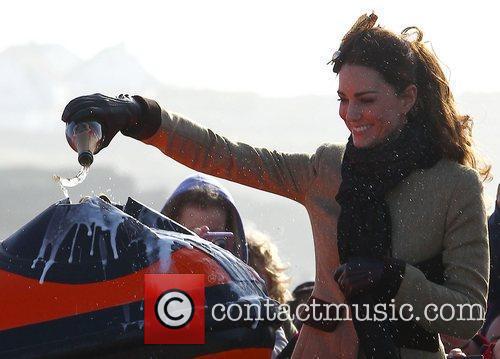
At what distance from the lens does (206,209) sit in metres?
4.95

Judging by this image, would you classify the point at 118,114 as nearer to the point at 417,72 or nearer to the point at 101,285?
the point at 101,285

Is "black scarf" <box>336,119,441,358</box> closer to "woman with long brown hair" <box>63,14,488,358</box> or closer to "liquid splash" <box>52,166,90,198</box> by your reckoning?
"woman with long brown hair" <box>63,14,488,358</box>

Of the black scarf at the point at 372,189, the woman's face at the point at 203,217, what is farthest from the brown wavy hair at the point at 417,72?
the woman's face at the point at 203,217

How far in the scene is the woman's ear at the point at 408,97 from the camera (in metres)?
3.64

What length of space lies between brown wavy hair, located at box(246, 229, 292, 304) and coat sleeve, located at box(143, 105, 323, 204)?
1822 millimetres

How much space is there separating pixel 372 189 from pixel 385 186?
4 centimetres

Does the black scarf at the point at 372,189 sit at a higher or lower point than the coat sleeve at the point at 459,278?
higher

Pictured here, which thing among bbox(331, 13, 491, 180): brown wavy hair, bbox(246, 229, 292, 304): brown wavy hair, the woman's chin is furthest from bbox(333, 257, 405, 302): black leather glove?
bbox(246, 229, 292, 304): brown wavy hair

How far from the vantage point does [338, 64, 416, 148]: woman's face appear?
11.7 feet

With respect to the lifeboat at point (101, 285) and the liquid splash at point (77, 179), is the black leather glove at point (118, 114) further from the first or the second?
the lifeboat at point (101, 285)

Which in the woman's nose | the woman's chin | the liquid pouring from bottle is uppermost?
the woman's nose

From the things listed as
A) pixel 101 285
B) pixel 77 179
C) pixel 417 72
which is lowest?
pixel 101 285

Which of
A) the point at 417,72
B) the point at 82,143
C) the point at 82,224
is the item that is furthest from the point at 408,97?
the point at 82,224

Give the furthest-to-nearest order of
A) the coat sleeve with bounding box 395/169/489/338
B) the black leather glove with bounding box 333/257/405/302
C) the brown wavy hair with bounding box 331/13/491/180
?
the brown wavy hair with bounding box 331/13/491/180 < the coat sleeve with bounding box 395/169/489/338 < the black leather glove with bounding box 333/257/405/302
